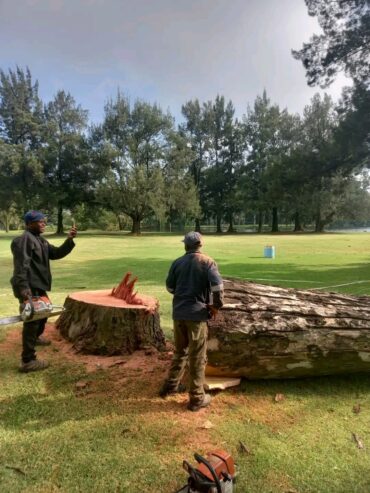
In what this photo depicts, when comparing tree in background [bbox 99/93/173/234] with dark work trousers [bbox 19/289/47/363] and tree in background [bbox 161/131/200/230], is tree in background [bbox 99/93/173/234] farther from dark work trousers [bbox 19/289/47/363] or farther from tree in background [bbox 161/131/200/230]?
dark work trousers [bbox 19/289/47/363]

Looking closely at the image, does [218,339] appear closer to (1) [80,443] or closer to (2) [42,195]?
(1) [80,443]

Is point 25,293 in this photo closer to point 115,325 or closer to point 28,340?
point 28,340

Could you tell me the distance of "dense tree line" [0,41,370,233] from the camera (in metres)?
44.1

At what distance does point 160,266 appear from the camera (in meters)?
14.0

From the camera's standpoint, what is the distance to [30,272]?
4.52 m

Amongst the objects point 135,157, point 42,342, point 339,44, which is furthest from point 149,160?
point 42,342

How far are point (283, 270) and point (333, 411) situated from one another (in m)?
9.27

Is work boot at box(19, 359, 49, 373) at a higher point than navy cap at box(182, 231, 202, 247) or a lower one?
lower

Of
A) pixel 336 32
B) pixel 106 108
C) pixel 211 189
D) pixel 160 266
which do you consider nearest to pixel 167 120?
pixel 106 108

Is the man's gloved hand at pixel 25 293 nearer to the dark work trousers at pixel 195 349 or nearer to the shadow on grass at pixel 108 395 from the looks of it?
the shadow on grass at pixel 108 395

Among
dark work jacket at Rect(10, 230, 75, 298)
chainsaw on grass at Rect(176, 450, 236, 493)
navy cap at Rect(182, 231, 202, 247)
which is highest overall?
navy cap at Rect(182, 231, 202, 247)

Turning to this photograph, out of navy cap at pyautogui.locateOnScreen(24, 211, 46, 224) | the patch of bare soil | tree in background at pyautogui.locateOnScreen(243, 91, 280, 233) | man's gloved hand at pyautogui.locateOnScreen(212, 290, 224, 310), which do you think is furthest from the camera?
tree in background at pyautogui.locateOnScreen(243, 91, 280, 233)

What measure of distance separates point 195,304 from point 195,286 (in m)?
0.17

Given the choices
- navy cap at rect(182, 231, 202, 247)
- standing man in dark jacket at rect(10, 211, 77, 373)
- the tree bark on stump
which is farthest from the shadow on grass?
navy cap at rect(182, 231, 202, 247)
